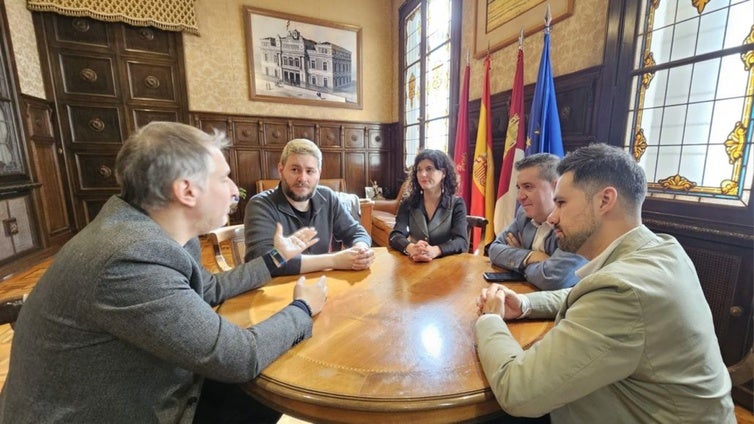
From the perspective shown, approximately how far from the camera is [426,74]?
413 cm

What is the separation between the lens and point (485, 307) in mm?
919

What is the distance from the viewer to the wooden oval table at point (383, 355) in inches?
24.5

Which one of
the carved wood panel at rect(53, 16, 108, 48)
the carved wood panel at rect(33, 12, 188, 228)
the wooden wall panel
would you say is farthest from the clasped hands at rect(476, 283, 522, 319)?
the carved wood panel at rect(53, 16, 108, 48)

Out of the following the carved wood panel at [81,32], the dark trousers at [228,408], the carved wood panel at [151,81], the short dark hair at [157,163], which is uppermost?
the carved wood panel at [81,32]

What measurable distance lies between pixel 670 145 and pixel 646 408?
1.77 metres

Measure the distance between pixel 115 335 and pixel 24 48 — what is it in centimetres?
466

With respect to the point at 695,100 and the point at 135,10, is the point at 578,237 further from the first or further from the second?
the point at 135,10

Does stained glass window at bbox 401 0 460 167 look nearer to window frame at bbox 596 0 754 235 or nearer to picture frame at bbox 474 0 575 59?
picture frame at bbox 474 0 575 59

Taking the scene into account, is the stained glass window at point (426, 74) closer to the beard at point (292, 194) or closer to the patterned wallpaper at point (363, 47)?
the patterned wallpaper at point (363, 47)

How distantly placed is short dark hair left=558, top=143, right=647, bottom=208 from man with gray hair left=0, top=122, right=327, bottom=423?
844mm

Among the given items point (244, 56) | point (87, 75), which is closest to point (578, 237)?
point (244, 56)

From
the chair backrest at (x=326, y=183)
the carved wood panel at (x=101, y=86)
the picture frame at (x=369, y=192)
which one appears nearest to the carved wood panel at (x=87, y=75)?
the carved wood panel at (x=101, y=86)

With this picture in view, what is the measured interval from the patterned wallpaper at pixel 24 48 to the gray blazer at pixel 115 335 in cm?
418

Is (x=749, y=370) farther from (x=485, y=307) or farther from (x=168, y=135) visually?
(x=168, y=135)
